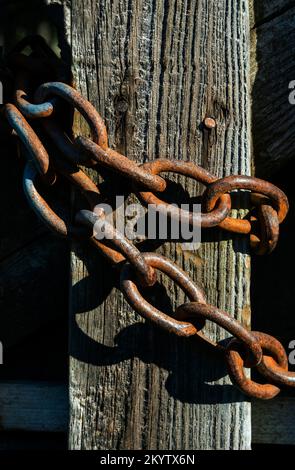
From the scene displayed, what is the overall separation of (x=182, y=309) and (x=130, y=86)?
1.59ft

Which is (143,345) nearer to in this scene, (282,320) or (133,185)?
(133,185)

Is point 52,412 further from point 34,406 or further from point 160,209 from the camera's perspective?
point 160,209

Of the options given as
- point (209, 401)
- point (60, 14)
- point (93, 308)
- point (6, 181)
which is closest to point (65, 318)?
point (6, 181)

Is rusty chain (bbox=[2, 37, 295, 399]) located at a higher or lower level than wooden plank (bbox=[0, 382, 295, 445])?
higher

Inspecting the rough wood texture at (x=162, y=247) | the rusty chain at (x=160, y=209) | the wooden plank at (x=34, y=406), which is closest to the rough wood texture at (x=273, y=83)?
the rough wood texture at (x=162, y=247)

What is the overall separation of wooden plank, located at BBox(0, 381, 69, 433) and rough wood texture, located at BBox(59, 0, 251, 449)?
36 cm

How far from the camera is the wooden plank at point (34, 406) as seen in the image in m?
1.71

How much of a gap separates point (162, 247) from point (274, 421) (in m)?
0.67

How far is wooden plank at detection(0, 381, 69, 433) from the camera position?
1.71 m

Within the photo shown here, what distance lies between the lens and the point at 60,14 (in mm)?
1400

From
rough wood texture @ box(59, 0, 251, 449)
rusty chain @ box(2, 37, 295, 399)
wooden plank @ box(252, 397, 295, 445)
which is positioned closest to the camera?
rusty chain @ box(2, 37, 295, 399)

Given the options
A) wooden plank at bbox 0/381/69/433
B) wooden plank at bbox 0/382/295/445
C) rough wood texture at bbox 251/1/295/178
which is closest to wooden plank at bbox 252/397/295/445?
wooden plank at bbox 0/382/295/445

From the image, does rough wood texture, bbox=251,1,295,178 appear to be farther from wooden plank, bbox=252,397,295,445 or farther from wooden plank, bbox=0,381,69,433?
wooden plank, bbox=0,381,69,433

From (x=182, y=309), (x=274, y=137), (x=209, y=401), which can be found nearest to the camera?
(x=182, y=309)
